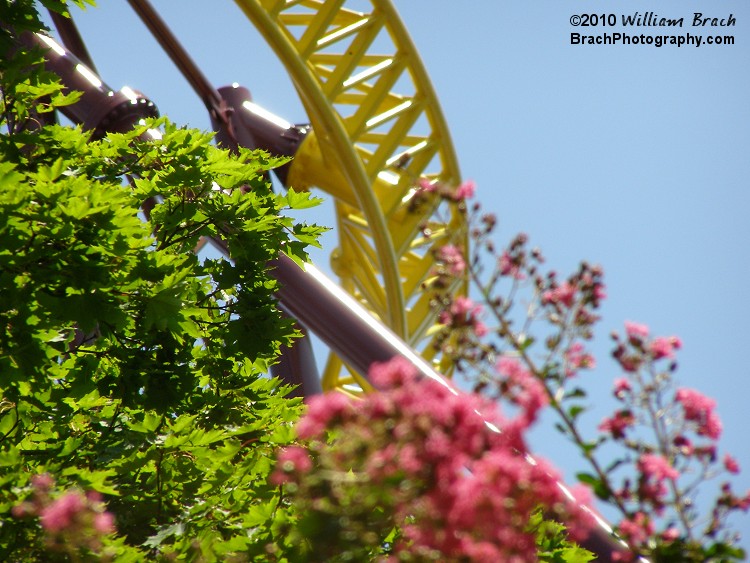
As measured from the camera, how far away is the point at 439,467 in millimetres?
1930

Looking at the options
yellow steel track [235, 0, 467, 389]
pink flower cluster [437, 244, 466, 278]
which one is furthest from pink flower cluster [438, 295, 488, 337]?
yellow steel track [235, 0, 467, 389]

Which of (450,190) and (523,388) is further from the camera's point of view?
(450,190)

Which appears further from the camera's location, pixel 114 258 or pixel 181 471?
pixel 181 471

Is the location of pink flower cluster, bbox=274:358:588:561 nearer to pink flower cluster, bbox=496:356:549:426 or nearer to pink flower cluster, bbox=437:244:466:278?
pink flower cluster, bbox=496:356:549:426

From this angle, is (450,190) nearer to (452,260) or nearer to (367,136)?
(452,260)

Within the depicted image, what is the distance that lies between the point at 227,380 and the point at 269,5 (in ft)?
20.9

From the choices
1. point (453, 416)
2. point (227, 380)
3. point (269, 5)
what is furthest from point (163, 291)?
point (269, 5)

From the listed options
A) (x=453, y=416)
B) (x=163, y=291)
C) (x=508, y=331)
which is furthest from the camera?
(x=163, y=291)

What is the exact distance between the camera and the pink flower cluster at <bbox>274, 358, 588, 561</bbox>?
189 cm

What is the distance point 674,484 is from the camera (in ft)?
7.13

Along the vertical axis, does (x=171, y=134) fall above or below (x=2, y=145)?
above

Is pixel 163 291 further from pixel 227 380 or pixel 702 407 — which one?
pixel 702 407

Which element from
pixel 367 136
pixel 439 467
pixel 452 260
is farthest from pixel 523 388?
pixel 367 136

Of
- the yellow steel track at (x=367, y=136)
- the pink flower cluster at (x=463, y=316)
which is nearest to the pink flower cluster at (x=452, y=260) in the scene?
the pink flower cluster at (x=463, y=316)
